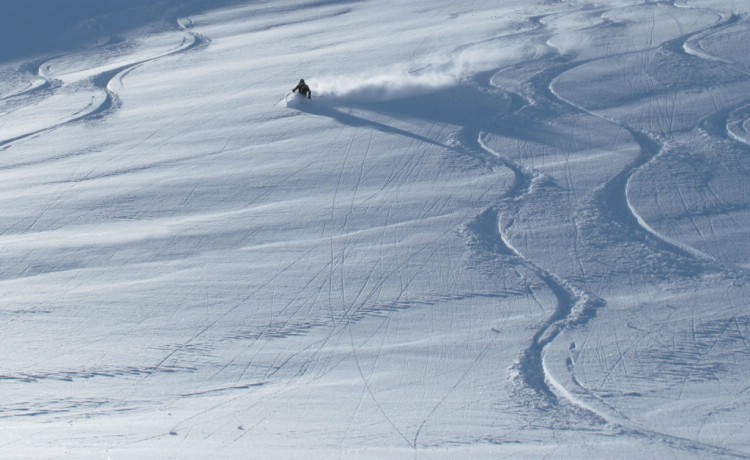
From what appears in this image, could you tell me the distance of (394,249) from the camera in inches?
402

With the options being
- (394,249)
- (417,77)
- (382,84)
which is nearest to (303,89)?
(382,84)

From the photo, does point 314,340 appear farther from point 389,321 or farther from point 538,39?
point 538,39

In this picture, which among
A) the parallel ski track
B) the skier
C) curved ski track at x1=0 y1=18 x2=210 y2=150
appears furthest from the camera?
curved ski track at x1=0 y1=18 x2=210 y2=150

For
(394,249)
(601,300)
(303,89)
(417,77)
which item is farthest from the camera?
(417,77)

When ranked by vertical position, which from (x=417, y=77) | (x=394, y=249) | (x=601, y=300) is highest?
(x=417, y=77)

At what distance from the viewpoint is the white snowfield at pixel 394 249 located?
24.0ft

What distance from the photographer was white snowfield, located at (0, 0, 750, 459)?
732 centimetres

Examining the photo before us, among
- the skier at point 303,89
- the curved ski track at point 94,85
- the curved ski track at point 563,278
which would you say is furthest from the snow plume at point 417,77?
the curved ski track at point 94,85

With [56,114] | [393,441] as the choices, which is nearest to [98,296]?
[393,441]

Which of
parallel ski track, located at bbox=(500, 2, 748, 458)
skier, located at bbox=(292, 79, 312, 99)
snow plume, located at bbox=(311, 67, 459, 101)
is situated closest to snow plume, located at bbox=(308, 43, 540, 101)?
snow plume, located at bbox=(311, 67, 459, 101)

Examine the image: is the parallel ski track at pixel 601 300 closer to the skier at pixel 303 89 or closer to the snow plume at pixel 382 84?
the snow plume at pixel 382 84

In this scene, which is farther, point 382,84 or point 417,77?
point 417,77

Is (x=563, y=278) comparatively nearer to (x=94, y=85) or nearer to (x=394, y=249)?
(x=394, y=249)

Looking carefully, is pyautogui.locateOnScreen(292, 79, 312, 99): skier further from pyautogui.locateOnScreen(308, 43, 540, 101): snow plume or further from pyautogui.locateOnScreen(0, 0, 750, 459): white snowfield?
pyautogui.locateOnScreen(308, 43, 540, 101): snow plume
